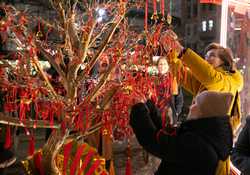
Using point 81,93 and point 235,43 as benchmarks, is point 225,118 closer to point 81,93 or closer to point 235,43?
point 81,93

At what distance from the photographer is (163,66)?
13.3ft

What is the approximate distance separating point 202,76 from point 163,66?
47cm

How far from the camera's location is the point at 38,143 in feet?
30.3

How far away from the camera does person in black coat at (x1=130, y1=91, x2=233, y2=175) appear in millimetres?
2643

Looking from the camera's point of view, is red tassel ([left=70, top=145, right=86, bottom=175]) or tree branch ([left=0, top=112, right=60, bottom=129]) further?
red tassel ([left=70, top=145, right=86, bottom=175])

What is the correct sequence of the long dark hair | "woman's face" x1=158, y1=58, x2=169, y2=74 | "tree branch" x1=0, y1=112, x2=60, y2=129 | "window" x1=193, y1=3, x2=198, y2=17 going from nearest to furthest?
1. "tree branch" x1=0, y1=112, x2=60, y2=129
2. "woman's face" x1=158, y1=58, x2=169, y2=74
3. the long dark hair
4. "window" x1=193, y1=3, x2=198, y2=17

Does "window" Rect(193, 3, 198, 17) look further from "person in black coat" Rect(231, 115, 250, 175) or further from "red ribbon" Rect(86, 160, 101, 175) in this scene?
"person in black coat" Rect(231, 115, 250, 175)

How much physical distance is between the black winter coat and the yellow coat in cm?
99

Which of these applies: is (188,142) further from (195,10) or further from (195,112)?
(195,10)

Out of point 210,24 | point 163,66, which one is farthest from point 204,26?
point 163,66

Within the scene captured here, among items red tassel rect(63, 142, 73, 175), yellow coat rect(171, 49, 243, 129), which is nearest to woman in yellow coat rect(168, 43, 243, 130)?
yellow coat rect(171, 49, 243, 129)

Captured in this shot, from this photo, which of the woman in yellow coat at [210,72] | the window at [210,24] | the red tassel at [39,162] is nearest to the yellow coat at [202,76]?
the woman in yellow coat at [210,72]

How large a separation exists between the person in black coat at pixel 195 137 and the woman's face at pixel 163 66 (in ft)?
3.69

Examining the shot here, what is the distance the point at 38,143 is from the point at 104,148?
2.98 meters
